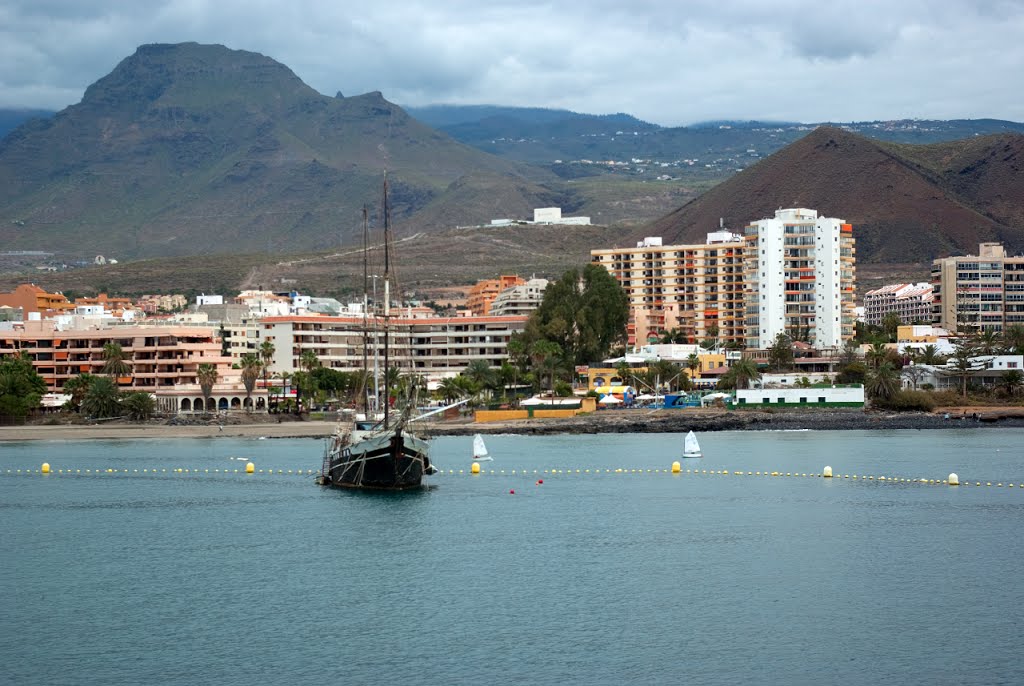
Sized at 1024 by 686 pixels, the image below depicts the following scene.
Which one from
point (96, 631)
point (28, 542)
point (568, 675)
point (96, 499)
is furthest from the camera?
point (96, 499)

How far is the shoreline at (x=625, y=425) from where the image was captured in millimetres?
121375

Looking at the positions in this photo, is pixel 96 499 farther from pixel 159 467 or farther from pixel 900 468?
pixel 900 468

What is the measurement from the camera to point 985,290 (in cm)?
18412

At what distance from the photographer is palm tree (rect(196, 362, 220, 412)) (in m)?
134

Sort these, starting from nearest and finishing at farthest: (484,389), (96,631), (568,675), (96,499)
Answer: (568,675), (96,631), (96,499), (484,389)

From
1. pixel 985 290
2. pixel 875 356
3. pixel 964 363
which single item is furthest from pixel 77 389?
pixel 985 290

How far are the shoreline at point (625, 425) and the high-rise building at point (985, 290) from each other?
195ft

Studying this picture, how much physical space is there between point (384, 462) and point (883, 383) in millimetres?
72050

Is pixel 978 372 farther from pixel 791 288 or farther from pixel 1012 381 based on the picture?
pixel 791 288

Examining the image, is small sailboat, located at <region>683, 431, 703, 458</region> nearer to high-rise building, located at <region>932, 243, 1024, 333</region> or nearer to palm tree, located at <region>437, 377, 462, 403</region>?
palm tree, located at <region>437, 377, 462, 403</region>

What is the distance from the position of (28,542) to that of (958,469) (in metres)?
51.9

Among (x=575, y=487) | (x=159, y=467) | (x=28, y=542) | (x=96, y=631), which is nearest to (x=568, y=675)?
(x=96, y=631)

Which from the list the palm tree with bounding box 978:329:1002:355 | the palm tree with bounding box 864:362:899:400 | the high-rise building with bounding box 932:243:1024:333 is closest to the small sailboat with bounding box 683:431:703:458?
the palm tree with bounding box 864:362:899:400

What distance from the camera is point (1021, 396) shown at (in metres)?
132
